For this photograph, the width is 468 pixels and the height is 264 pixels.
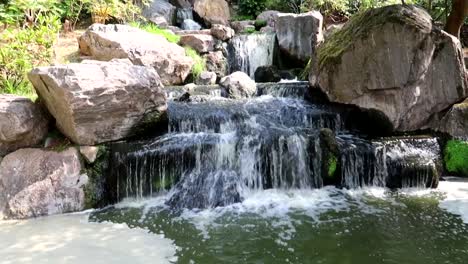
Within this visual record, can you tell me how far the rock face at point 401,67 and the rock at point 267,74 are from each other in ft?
12.7

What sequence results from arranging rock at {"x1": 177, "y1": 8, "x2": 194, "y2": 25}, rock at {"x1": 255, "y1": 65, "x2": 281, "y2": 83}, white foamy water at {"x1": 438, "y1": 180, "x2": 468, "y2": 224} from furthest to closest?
rock at {"x1": 177, "y1": 8, "x2": 194, "y2": 25}, rock at {"x1": 255, "y1": 65, "x2": 281, "y2": 83}, white foamy water at {"x1": 438, "y1": 180, "x2": 468, "y2": 224}

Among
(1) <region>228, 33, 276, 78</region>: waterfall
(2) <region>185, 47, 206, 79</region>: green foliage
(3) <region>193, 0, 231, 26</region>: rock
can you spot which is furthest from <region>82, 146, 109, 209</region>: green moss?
(3) <region>193, 0, 231, 26</region>: rock

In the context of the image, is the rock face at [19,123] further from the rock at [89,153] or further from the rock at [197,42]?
the rock at [197,42]

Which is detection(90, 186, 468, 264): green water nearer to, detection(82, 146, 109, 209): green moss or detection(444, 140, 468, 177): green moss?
detection(82, 146, 109, 209): green moss

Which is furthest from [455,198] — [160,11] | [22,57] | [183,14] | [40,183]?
[183,14]

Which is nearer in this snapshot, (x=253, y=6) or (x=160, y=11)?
(x=160, y=11)

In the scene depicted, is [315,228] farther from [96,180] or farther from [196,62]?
[196,62]

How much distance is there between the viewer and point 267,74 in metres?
12.5

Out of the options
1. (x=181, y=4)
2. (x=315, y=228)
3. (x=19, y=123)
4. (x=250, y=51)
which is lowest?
(x=315, y=228)

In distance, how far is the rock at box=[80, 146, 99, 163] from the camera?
22.8ft

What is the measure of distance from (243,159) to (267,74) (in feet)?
18.1

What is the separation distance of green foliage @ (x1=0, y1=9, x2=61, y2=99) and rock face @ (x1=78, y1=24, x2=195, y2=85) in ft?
4.57

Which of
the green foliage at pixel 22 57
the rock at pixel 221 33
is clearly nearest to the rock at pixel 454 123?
the rock at pixel 221 33

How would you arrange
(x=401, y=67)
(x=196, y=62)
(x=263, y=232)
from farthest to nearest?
(x=196, y=62), (x=401, y=67), (x=263, y=232)
